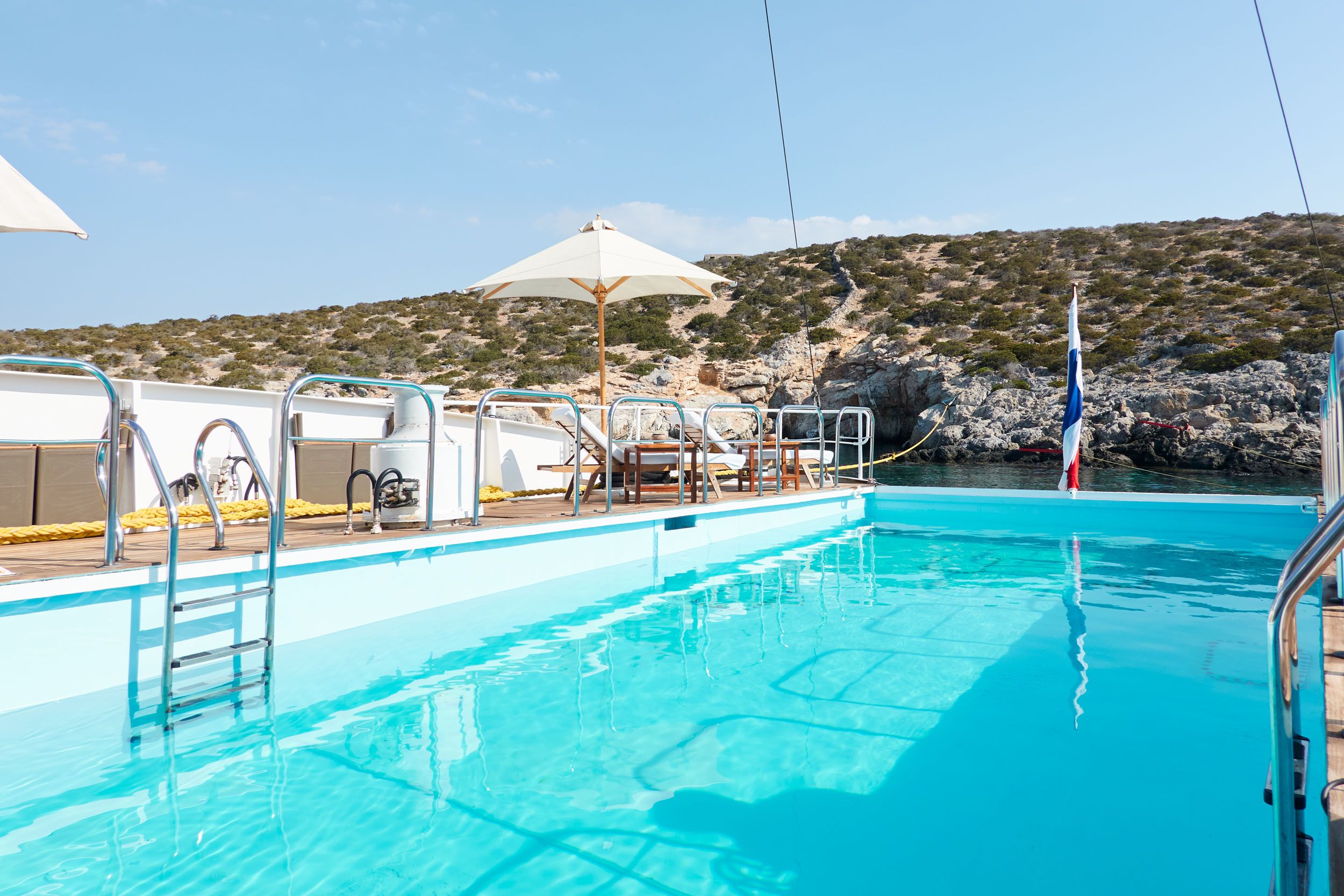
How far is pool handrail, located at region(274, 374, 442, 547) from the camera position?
3648 millimetres

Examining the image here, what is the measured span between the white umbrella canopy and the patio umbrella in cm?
419

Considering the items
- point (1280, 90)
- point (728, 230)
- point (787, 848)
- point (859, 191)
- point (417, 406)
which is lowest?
point (787, 848)

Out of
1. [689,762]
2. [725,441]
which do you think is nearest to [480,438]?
[689,762]

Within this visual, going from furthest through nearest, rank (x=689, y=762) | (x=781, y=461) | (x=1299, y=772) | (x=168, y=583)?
(x=781, y=461), (x=168, y=583), (x=689, y=762), (x=1299, y=772)

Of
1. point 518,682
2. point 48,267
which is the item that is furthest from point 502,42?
point 48,267

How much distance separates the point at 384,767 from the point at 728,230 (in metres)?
25.5

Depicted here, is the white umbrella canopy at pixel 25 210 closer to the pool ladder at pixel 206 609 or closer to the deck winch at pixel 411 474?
the pool ladder at pixel 206 609

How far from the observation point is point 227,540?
4.09m

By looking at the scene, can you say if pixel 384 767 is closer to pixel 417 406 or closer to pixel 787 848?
pixel 787 848

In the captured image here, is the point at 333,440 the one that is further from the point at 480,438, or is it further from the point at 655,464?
the point at 655,464

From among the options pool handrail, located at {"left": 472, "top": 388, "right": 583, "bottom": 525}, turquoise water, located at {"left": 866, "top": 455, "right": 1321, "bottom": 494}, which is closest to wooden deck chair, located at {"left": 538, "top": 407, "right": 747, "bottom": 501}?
pool handrail, located at {"left": 472, "top": 388, "right": 583, "bottom": 525}

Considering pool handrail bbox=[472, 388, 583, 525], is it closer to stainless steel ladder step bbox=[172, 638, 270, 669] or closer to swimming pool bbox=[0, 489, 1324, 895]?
swimming pool bbox=[0, 489, 1324, 895]

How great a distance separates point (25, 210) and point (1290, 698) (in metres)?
4.52

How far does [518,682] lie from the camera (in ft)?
11.8
